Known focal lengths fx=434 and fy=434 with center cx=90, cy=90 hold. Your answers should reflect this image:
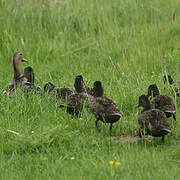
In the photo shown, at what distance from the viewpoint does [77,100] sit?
21.4 ft

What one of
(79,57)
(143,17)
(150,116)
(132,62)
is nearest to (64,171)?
(150,116)

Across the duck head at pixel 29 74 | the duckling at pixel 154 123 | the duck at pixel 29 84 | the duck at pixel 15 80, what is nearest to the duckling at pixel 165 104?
the duckling at pixel 154 123

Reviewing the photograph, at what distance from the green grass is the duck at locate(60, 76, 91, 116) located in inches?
5.9

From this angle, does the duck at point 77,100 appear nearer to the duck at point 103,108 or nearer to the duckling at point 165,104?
the duck at point 103,108

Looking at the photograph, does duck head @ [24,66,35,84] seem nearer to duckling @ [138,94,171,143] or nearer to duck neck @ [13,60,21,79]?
duck neck @ [13,60,21,79]

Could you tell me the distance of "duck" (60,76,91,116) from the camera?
21.2ft

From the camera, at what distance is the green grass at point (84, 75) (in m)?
4.98

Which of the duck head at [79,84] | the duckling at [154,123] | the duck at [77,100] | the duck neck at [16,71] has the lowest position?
the duckling at [154,123]

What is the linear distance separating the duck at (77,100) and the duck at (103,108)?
0.26m

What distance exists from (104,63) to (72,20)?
2.30m

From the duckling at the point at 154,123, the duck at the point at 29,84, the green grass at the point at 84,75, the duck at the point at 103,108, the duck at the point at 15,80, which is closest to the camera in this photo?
the green grass at the point at 84,75

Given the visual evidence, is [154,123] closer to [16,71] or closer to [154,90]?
[154,90]

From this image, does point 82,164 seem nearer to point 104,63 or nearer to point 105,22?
point 104,63

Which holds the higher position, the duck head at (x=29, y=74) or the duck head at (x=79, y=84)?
the duck head at (x=29, y=74)
